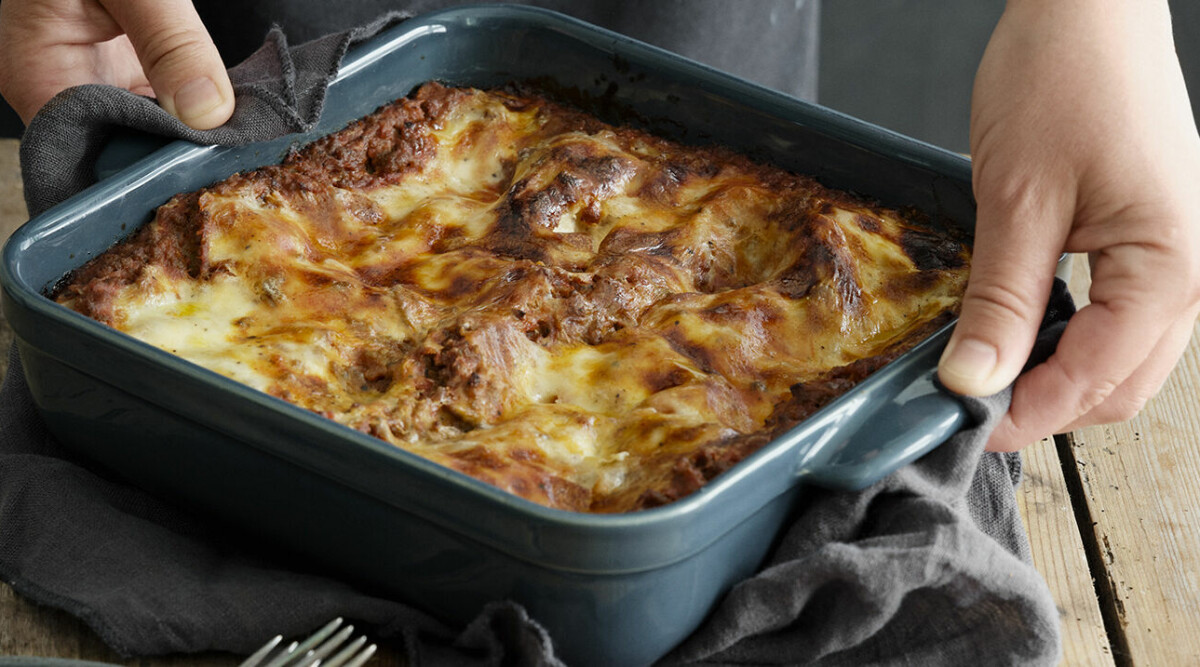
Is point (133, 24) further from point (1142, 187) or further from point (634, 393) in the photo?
point (1142, 187)

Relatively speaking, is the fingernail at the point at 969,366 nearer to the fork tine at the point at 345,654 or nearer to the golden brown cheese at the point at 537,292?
the golden brown cheese at the point at 537,292

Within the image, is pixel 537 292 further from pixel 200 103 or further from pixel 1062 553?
pixel 1062 553

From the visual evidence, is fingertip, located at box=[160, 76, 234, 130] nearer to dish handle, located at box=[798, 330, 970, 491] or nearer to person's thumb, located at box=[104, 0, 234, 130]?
person's thumb, located at box=[104, 0, 234, 130]

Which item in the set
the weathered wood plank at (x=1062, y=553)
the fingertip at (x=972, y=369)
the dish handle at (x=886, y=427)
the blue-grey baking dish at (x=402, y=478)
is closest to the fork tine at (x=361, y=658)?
the blue-grey baking dish at (x=402, y=478)

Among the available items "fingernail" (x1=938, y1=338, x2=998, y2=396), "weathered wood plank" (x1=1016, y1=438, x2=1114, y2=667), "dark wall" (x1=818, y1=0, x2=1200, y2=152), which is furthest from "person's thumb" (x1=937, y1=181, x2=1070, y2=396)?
"dark wall" (x1=818, y1=0, x2=1200, y2=152)

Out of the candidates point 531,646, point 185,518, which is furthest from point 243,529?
point 531,646

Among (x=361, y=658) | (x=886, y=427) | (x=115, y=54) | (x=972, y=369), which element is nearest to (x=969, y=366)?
(x=972, y=369)
